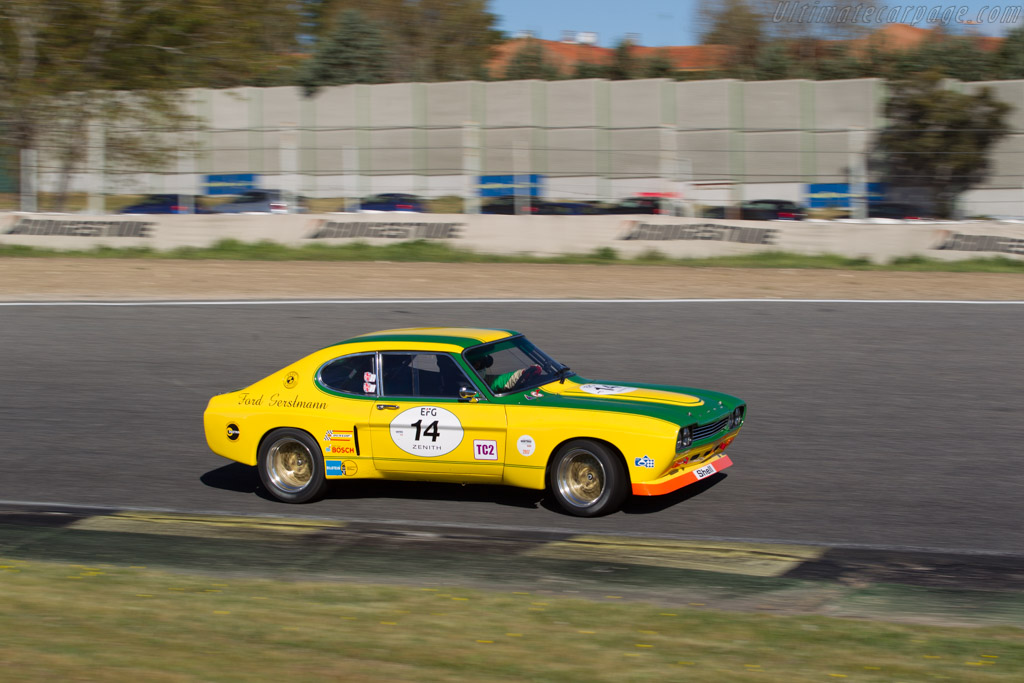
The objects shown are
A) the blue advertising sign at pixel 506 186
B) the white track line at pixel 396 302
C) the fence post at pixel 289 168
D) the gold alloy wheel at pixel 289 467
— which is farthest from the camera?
the fence post at pixel 289 168

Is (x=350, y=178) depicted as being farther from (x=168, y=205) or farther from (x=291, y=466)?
(x=291, y=466)

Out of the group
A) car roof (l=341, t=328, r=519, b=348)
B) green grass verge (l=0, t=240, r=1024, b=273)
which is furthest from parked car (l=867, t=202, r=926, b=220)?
car roof (l=341, t=328, r=519, b=348)

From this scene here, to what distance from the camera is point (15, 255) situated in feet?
69.5

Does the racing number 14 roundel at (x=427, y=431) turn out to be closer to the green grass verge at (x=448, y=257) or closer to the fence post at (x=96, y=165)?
the green grass verge at (x=448, y=257)

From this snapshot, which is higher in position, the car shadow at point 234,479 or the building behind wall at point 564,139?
the building behind wall at point 564,139

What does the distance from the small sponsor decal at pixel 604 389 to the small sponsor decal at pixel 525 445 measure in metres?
0.62

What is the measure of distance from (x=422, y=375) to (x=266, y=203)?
15892 mm

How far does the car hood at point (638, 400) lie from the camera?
23.4 feet

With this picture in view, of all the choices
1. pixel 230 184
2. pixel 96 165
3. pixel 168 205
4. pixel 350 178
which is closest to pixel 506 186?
pixel 350 178

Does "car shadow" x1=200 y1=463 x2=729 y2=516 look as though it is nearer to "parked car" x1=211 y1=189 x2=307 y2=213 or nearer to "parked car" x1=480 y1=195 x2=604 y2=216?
"parked car" x1=480 y1=195 x2=604 y2=216

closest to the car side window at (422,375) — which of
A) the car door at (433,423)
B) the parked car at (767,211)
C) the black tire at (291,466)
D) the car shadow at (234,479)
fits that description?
the car door at (433,423)

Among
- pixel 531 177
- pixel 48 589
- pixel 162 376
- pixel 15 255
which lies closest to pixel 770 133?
pixel 531 177

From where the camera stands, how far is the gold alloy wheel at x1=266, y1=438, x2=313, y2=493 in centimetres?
802

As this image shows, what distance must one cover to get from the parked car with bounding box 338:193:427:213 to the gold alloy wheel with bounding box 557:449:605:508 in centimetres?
1589
